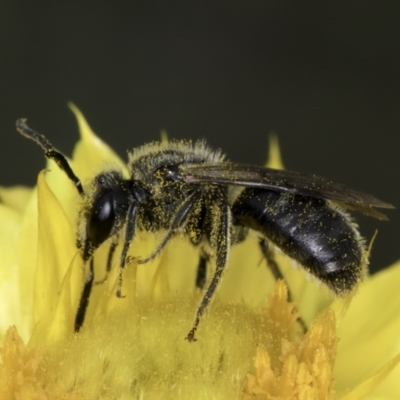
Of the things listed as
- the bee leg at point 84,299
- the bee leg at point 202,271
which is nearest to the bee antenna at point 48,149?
the bee leg at point 84,299

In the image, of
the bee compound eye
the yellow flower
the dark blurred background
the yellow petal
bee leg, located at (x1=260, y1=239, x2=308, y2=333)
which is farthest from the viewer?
the dark blurred background

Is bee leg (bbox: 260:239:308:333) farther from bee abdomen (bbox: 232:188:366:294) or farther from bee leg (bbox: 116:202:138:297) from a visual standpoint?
bee leg (bbox: 116:202:138:297)

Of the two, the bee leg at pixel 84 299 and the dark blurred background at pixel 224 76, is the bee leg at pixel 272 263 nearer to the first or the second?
the bee leg at pixel 84 299

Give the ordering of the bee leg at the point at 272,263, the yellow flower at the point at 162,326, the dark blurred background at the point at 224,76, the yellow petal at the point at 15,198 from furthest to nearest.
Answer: the dark blurred background at the point at 224,76
the yellow petal at the point at 15,198
the bee leg at the point at 272,263
the yellow flower at the point at 162,326

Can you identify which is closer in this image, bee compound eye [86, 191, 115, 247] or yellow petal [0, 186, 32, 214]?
bee compound eye [86, 191, 115, 247]

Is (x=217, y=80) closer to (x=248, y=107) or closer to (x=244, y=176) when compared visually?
(x=248, y=107)

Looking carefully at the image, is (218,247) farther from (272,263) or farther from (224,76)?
(224,76)

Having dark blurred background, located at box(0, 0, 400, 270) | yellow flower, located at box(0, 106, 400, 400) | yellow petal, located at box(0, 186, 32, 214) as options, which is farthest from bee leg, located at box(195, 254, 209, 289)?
dark blurred background, located at box(0, 0, 400, 270)

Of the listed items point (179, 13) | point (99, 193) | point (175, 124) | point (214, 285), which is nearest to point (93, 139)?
point (99, 193)
